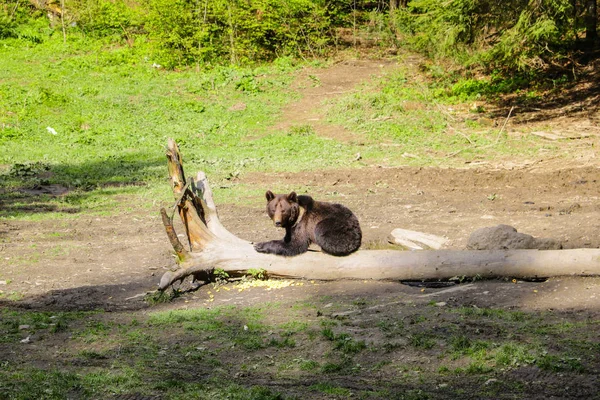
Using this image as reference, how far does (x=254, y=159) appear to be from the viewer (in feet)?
59.0

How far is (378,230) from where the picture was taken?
418 inches

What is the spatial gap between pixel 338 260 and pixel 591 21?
719 inches

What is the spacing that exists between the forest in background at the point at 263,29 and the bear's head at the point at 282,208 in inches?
532

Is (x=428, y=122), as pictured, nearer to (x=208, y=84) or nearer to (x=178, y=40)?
(x=208, y=84)

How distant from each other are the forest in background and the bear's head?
1351 cm

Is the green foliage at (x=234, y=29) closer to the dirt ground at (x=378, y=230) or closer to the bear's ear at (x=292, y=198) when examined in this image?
the dirt ground at (x=378, y=230)

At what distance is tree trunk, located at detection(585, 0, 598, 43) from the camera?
2201 cm

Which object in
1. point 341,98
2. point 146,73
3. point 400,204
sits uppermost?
point 146,73

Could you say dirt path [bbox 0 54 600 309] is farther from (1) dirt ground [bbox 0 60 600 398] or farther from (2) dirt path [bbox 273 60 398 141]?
(2) dirt path [bbox 273 60 398 141]

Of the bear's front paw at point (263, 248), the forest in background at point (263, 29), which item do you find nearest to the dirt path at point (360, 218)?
the bear's front paw at point (263, 248)

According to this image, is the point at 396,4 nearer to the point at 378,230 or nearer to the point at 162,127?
the point at 162,127

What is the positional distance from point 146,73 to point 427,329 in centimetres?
2266

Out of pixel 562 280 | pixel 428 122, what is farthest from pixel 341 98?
pixel 562 280

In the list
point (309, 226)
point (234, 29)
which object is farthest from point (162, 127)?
point (309, 226)
